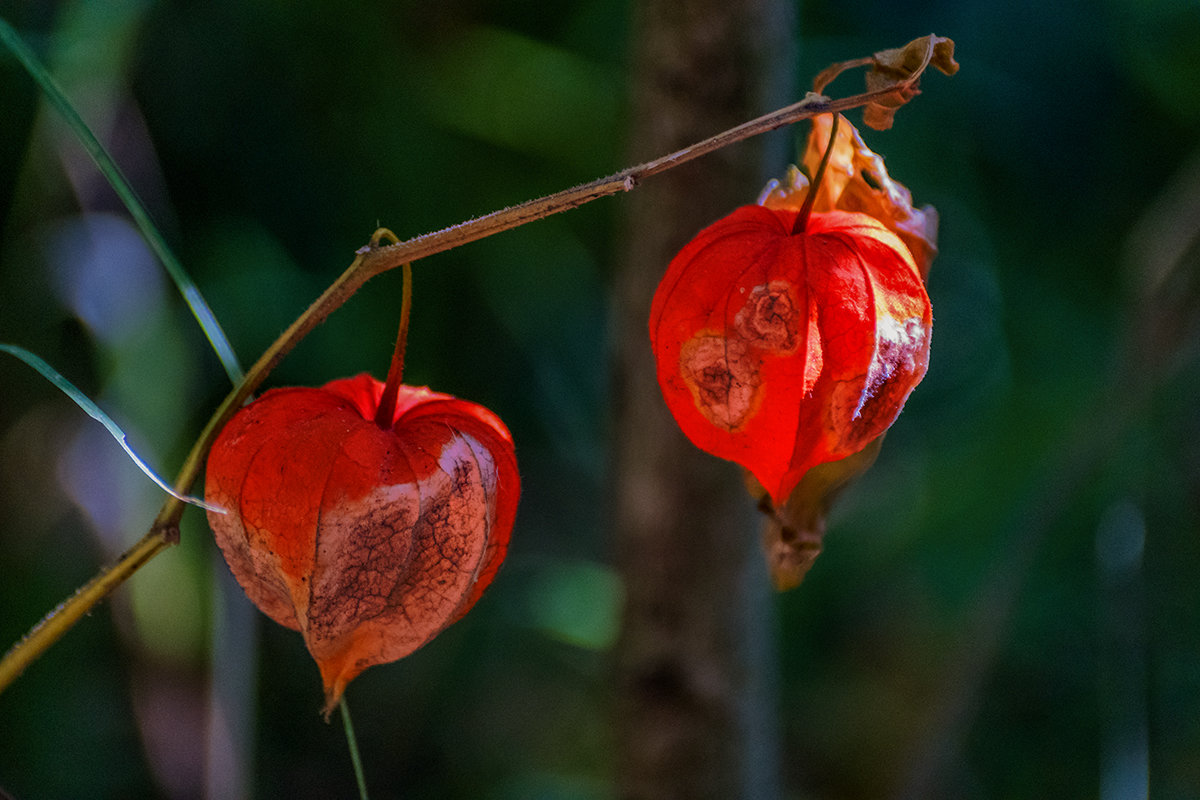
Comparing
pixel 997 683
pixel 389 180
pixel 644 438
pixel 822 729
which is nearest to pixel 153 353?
pixel 389 180

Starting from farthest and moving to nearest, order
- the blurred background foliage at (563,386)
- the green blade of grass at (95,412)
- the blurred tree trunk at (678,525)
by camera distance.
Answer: the blurred background foliage at (563,386), the blurred tree trunk at (678,525), the green blade of grass at (95,412)

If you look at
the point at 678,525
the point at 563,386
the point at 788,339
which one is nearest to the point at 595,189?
the point at 788,339

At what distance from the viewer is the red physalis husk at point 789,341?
278 millimetres

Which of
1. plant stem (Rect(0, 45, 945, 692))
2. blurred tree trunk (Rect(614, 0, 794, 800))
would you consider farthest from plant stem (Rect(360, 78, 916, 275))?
blurred tree trunk (Rect(614, 0, 794, 800))

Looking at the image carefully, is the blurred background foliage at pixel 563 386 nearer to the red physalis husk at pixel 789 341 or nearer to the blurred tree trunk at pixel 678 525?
the blurred tree trunk at pixel 678 525

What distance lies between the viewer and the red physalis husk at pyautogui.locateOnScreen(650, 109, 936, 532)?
28 centimetres

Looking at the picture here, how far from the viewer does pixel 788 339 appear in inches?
10.9

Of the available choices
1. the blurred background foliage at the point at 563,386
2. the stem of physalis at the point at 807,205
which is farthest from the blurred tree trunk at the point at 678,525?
the blurred background foliage at the point at 563,386

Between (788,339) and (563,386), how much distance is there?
1.05m

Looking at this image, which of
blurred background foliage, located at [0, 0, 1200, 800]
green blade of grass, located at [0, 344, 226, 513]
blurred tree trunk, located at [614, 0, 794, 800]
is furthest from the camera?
blurred background foliage, located at [0, 0, 1200, 800]

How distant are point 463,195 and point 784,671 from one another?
0.77m

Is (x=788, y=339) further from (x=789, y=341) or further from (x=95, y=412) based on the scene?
(x=95, y=412)

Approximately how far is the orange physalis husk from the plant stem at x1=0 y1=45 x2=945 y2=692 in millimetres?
35

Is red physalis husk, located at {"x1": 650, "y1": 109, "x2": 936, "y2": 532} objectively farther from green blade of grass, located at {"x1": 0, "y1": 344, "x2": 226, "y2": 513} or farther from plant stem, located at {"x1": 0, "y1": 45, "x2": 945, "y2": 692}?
green blade of grass, located at {"x1": 0, "y1": 344, "x2": 226, "y2": 513}
